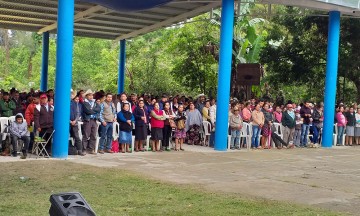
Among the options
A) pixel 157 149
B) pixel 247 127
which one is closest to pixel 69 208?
pixel 157 149

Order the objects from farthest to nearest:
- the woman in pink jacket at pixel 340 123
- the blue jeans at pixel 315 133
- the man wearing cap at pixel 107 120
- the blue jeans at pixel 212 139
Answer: the woman in pink jacket at pixel 340 123, the blue jeans at pixel 315 133, the blue jeans at pixel 212 139, the man wearing cap at pixel 107 120

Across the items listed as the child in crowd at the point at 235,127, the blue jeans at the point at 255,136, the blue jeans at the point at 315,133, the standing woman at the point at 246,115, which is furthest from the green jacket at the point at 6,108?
→ the blue jeans at the point at 315,133

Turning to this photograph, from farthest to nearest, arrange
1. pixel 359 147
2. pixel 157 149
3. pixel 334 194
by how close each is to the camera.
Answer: pixel 359 147 → pixel 157 149 → pixel 334 194

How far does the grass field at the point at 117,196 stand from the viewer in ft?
23.7

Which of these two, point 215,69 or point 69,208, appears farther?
point 215,69

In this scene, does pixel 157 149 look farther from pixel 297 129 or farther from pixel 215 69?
pixel 215 69

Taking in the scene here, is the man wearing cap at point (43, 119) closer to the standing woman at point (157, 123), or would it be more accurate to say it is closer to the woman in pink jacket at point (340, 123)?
the standing woman at point (157, 123)

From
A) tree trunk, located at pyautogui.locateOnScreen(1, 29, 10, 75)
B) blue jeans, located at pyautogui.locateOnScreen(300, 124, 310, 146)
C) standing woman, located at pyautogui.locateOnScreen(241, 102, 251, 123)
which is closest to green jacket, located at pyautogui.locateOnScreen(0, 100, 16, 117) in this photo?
standing woman, located at pyautogui.locateOnScreen(241, 102, 251, 123)

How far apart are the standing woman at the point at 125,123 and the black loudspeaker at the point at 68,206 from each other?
9.23 m

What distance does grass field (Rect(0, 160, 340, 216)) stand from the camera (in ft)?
23.7

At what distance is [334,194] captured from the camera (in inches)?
360

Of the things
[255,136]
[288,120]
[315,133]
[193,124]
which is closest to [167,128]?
[193,124]

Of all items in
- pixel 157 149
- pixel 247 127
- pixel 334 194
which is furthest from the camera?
pixel 247 127

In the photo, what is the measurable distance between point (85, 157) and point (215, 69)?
1501cm
